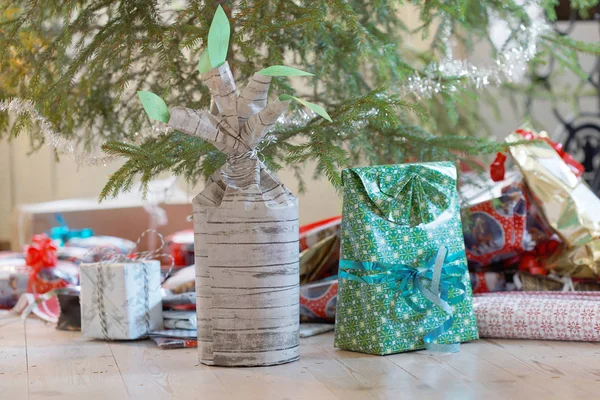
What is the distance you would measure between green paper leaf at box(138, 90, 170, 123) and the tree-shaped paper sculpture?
0.23ft

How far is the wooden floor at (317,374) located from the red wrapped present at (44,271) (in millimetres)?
423

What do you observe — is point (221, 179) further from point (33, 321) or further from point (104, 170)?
point (104, 170)

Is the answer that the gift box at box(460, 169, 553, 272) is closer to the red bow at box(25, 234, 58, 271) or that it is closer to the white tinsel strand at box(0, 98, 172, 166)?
the white tinsel strand at box(0, 98, 172, 166)

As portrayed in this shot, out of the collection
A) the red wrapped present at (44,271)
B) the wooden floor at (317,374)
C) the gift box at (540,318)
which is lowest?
the wooden floor at (317,374)

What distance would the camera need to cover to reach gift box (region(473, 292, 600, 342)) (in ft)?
5.04

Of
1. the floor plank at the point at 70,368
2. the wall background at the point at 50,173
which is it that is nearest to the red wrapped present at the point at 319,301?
the floor plank at the point at 70,368

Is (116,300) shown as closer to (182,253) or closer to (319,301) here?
(319,301)

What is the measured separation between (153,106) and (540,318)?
82cm

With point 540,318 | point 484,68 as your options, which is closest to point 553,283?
point 540,318

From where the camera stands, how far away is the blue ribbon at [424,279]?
1.46m

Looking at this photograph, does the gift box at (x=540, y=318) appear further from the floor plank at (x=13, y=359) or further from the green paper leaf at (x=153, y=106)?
the floor plank at (x=13, y=359)

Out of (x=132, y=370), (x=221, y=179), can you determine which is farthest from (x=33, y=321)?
(x=221, y=179)

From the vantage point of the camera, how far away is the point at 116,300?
5.40 ft

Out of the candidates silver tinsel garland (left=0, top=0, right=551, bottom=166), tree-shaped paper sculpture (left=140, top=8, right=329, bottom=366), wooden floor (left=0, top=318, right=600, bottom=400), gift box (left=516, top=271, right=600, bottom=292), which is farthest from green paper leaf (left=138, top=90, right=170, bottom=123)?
gift box (left=516, top=271, right=600, bottom=292)
